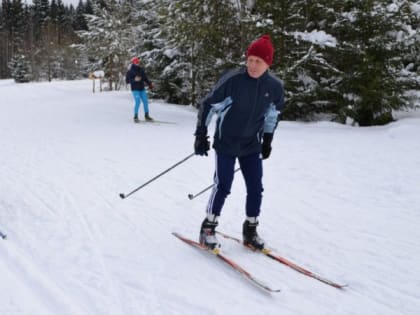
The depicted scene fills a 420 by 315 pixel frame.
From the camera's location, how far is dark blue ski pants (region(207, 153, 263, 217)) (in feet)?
11.9

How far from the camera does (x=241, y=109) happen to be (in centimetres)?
345

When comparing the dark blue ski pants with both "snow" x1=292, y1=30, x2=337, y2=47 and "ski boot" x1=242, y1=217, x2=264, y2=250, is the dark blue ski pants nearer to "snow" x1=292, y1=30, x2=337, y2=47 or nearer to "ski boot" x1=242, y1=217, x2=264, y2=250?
"ski boot" x1=242, y1=217, x2=264, y2=250

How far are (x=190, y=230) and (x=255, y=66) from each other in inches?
74.5

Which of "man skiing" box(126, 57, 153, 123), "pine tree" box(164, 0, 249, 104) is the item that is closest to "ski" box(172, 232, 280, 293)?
"man skiing" box(126, 57, 153, 123)

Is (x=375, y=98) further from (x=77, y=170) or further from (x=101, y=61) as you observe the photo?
(x=101, y=61)

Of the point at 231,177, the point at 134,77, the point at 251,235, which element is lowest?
the point at 251,235

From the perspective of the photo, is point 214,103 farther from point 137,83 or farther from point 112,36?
point 112,36

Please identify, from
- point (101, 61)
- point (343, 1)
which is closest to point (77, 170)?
point (343, 1)

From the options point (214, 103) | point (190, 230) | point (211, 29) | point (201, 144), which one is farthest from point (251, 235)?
point (211, 29)

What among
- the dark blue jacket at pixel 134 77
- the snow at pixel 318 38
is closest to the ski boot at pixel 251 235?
the snow at pixel 318 38

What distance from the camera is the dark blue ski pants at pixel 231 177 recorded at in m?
3.64

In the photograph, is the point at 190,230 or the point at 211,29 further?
the point at 211,29

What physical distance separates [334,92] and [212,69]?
4.33 meters

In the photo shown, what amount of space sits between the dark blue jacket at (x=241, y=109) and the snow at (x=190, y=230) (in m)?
1.01
